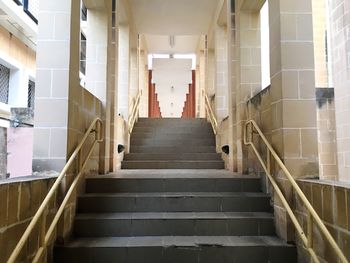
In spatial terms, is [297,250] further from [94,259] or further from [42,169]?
[42,169]

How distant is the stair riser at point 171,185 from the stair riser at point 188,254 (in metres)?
1.00

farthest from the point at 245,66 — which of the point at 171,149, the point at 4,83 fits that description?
the point at 4,83

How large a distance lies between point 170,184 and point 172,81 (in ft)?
36.9

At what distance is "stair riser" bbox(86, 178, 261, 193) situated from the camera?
368cm

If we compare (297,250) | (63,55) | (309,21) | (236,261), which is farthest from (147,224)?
(309,21)

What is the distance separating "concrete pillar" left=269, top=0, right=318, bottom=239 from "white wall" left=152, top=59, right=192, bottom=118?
8.76m

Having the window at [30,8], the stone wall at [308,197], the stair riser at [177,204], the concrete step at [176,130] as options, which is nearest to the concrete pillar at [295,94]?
the stone wall at [308,197]

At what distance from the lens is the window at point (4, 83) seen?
695cm

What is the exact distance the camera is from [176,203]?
3.43 m

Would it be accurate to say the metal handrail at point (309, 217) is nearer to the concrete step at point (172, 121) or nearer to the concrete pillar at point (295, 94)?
the concrete pillar at point (295, 94)

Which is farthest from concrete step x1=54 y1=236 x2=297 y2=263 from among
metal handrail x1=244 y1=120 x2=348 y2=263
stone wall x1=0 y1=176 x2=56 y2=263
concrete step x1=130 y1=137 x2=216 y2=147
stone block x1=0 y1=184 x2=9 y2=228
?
concrete step x1=130 y1=137 x2=216 y2=147

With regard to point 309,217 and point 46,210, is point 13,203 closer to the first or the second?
point 46,210

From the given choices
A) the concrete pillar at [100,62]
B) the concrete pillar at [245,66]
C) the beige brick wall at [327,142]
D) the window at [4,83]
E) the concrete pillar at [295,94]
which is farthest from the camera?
the window at [4,83]

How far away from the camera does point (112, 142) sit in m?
4.60
